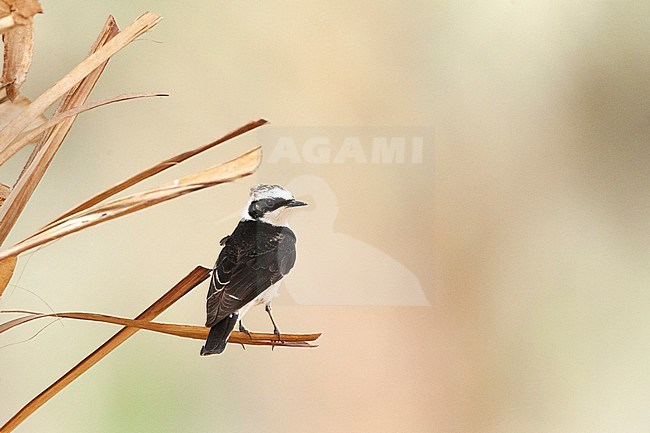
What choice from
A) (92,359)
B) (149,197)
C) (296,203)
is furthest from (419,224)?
(149,197)

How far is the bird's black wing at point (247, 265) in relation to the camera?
2.62 ft

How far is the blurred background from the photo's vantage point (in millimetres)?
874

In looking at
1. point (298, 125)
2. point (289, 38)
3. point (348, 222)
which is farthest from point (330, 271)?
point (289, 38)

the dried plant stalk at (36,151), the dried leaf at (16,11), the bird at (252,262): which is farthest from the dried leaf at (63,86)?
the bird at (252,262)

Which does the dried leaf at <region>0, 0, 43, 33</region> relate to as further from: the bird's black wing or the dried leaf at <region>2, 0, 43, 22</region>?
the bird's black wing

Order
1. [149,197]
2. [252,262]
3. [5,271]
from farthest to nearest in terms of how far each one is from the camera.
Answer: [252,262] < [5,271] < [149,197]

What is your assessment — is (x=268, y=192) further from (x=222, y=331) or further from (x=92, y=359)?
(x=92, y=359)

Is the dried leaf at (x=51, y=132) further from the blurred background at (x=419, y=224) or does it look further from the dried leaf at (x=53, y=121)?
the blurred background at (x=419, y=224)

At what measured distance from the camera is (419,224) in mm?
880

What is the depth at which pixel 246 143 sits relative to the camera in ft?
2.94

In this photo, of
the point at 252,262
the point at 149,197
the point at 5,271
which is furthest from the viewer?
the point at 252,262

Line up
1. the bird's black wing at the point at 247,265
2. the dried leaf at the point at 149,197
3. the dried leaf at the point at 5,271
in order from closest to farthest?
the dried leaf at the point at 149,197 → the dried leaf at the point at 5,271 → the bird's black wing at the point at 247,265

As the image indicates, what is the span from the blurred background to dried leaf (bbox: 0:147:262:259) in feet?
1.66

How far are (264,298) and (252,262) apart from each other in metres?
0.05
